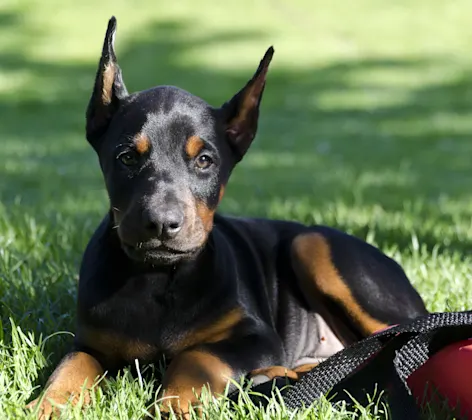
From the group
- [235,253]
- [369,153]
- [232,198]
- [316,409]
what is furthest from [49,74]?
[316,409]

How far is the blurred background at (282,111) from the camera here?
644 centimetres

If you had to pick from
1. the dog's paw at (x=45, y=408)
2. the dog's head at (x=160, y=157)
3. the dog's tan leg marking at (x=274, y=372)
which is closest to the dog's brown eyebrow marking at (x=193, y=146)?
the dog's head at (x=160, y=157)

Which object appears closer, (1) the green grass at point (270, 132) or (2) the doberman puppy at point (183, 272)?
(2) the doberman puppy at point (183, 272)

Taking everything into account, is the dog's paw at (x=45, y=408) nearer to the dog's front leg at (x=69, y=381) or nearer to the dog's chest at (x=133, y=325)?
the dog's front leg at (x=69, y=381)

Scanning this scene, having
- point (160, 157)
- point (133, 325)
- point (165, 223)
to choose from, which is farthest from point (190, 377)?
point (160, 157)

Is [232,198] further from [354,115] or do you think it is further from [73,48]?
[73,48]

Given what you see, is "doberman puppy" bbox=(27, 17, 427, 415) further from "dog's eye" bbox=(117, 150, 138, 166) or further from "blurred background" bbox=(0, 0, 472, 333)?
"blurred background" bbox=(0, 0, 472, 333)

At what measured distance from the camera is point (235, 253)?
4391mm

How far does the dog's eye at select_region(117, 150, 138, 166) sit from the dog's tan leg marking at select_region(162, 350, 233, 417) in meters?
0.81

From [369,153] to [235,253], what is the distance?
23.0 feet

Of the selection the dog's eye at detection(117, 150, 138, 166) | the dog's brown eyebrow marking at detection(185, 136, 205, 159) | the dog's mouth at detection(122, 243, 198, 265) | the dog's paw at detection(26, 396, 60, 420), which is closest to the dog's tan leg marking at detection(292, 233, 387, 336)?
the dog's mouth at detection(122, 243, 198, 265)

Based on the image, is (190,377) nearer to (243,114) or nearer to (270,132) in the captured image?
(243,114)

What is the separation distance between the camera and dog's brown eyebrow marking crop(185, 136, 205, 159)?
3724 mm

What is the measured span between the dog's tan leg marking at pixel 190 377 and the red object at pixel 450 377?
2.50 ft
